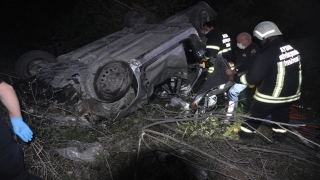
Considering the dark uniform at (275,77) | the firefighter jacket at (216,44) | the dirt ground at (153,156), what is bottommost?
the dirt ground at (153,156)

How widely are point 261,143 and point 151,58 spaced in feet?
6.68

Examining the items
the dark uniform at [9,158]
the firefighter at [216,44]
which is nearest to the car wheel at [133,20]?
the firefighter at [216,44]

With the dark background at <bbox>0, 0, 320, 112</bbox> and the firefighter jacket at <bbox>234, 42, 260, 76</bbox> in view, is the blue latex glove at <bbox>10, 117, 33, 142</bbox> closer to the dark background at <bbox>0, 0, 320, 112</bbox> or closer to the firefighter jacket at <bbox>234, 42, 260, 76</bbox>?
the firefighter jacket at <bbox>234, 42, 260, 76</bbox>

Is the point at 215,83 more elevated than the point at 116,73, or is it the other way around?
the point at 116,73

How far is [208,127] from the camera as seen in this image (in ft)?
11.4

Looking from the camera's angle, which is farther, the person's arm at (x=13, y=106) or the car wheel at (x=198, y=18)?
the car wheel at (x=198, y=18)

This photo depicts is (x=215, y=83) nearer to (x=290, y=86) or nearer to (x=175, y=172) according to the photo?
(x=290, y=86)

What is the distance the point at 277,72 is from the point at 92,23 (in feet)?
19.3

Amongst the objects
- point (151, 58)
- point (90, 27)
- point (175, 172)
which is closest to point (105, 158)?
point (175, 172)

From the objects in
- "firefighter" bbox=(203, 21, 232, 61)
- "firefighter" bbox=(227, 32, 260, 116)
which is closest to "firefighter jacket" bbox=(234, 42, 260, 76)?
"firefighter" bbox=(227, 32, 260, 116)

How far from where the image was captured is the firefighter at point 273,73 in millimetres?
2863

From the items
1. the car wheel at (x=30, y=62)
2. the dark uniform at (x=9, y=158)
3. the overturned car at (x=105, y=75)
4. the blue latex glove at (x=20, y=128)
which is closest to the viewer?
the dark uniform at (x=9, y=158)

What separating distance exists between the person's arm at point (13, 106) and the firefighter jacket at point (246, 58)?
3.15 meters

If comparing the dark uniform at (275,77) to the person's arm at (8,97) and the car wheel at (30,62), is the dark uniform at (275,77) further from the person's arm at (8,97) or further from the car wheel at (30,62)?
the car wheel at (30,62)
